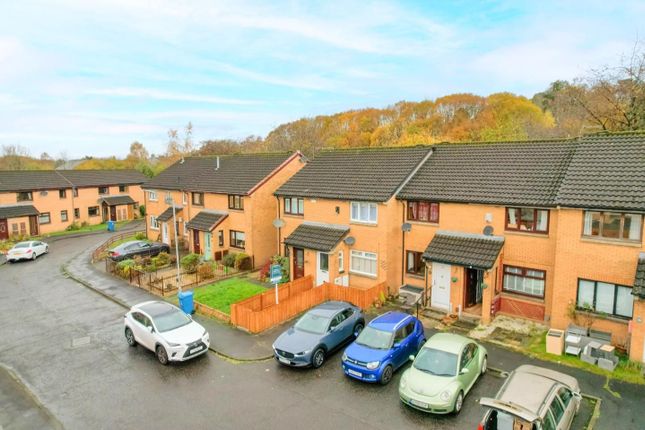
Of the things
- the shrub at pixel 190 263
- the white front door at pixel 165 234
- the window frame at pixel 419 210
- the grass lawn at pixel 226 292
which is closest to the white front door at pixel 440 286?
the window frame at pixel 419 210

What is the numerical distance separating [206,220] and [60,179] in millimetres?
27808

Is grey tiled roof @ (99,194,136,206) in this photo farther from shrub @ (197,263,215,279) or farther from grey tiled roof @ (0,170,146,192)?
shrub @ (197,263,215,279)

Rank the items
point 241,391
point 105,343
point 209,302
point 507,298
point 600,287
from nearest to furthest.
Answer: point 241,391 → point 600,287 → point 105,343 → point 507,298 → point 209,302

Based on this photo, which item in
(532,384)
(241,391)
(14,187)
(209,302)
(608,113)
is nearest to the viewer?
(532,384)

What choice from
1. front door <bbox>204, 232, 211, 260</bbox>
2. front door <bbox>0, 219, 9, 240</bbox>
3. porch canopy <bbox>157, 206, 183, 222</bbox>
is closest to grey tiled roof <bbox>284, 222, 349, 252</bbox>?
front door <bbox>204, 232, 211, 260</bbox>

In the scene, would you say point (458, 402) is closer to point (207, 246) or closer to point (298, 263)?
point (298, 263)

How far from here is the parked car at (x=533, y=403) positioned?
9.24 metres

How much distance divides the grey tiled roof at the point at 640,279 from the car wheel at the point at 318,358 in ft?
34.8

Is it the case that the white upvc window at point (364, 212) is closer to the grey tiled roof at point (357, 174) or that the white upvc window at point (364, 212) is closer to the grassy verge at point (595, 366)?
the grey tiled roof at point (357, 174)

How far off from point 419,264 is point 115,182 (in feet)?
147

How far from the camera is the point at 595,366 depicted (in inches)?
552

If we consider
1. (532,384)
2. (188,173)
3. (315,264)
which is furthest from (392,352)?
(188,173)

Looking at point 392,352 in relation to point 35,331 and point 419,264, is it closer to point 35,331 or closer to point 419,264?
point 419,264

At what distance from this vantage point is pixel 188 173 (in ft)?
123
